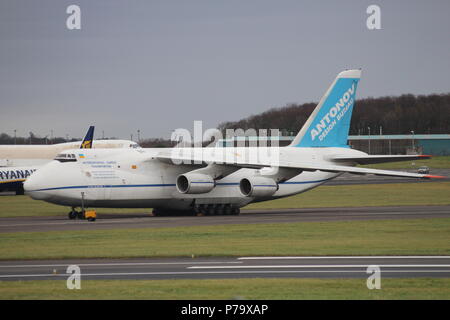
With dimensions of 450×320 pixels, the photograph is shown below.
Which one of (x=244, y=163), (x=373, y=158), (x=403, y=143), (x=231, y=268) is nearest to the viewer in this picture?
(x=231, y=268)

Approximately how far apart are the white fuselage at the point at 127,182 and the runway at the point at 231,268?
14036 millimetres

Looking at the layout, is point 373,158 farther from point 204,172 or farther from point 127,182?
point 127,182

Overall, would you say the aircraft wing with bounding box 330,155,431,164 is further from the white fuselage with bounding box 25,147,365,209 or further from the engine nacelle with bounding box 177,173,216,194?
the engine nacelle with bounding box 177,173,216,194

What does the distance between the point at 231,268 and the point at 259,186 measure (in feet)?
63.6

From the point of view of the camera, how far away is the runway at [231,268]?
61.9 feet

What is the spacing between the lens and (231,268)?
20.2 meters

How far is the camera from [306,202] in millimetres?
50250

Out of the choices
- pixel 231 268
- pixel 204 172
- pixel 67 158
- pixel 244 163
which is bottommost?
pixel 231 268

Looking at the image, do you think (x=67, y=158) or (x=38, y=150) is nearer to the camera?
(x=67, y=158)

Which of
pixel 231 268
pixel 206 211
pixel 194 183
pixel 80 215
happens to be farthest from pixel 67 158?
pixel 231 268

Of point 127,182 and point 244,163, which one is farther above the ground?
point 244,163

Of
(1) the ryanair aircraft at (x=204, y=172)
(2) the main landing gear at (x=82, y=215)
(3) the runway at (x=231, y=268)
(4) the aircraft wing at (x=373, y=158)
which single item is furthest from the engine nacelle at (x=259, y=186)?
(3) the runway at (x=231, y=268)

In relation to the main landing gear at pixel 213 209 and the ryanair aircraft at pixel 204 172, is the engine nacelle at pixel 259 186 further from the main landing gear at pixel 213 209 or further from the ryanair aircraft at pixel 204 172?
the main landing gear at pixel 213 209

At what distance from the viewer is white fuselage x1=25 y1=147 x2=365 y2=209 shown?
36.4m
